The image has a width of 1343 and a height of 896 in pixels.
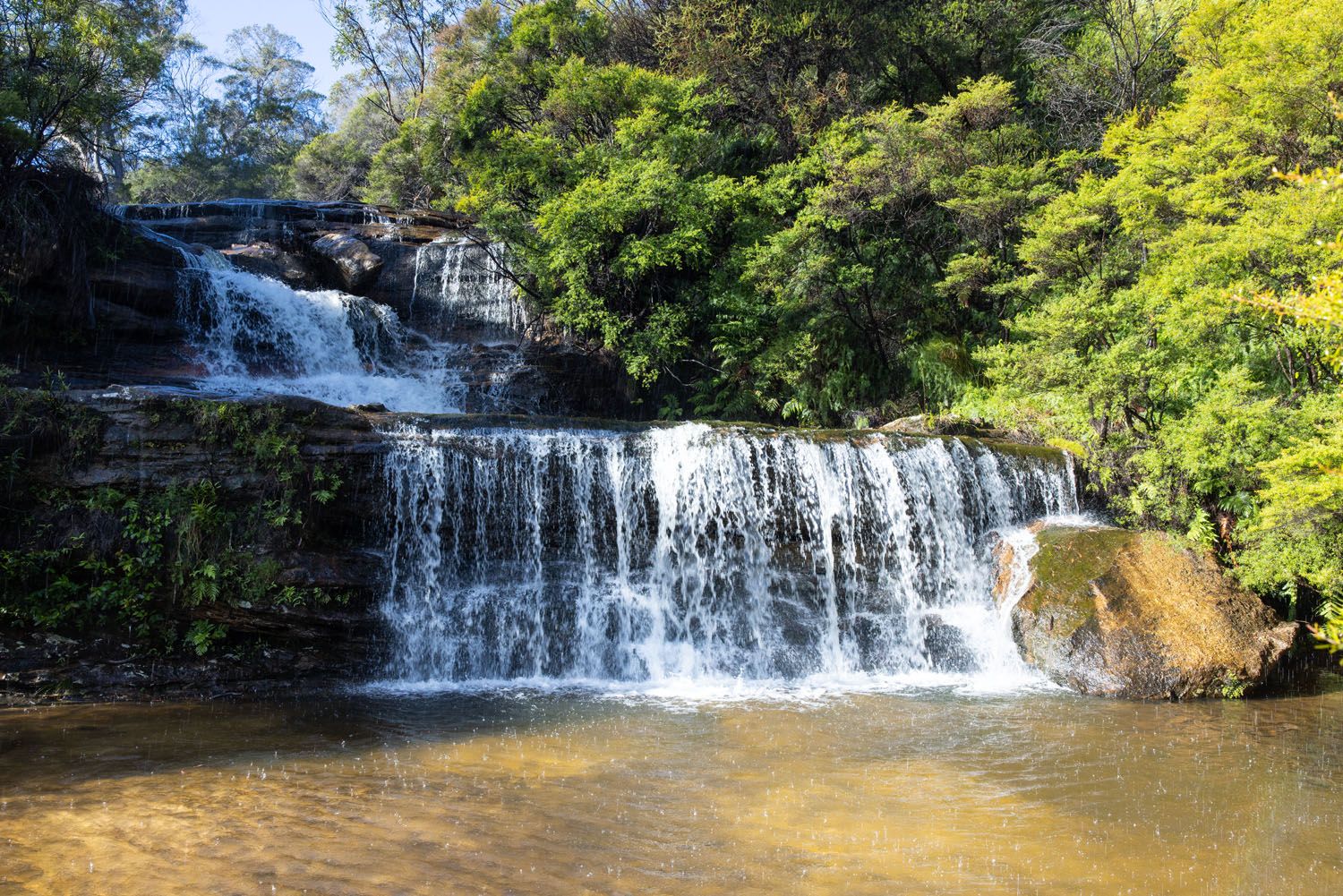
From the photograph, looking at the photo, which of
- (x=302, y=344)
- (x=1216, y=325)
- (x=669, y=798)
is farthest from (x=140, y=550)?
(x=1216, y=325)

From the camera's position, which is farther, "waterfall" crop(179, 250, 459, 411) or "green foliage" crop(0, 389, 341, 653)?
"waterfall" crop(179, 250, 459, 411)

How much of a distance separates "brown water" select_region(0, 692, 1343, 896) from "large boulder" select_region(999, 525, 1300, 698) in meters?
0.67

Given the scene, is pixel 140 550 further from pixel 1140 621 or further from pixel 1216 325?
pixel 1216 325

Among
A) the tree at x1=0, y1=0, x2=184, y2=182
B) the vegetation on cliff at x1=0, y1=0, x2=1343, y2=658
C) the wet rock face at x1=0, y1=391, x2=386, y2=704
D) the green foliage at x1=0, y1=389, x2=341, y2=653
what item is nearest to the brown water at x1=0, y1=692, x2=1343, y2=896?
the wet rock face at x1=0, y1=391, x2=386, y2=704

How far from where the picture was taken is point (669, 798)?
558 cm

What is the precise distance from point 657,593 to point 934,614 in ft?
11.4

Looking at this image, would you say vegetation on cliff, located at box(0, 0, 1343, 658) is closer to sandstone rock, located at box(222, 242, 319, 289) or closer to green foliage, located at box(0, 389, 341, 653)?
sandstone rock, located at box(222, 242, 319, 289)

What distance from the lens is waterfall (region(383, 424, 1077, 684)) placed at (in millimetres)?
9570

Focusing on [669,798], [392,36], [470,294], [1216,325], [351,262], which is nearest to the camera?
[669,798]

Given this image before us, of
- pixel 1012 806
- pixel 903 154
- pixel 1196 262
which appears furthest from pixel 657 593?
pixel 903 154

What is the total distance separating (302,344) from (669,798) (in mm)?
12918

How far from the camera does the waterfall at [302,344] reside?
14836mm

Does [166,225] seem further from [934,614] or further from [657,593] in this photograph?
[934,614]

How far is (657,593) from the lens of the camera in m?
10.1
